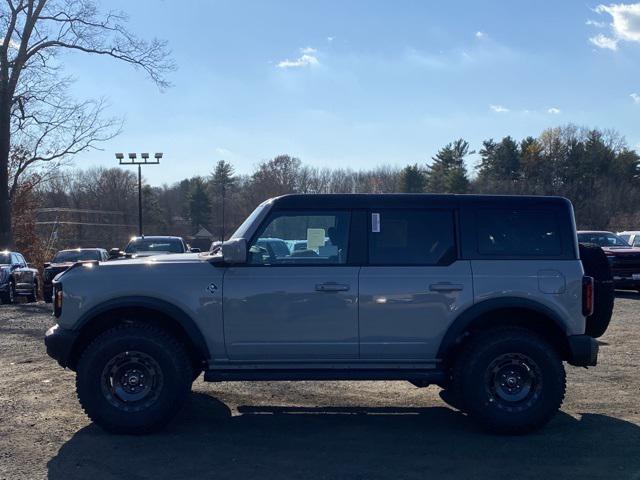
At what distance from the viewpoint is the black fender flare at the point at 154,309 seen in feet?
21.3

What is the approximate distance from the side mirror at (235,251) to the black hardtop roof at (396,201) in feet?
1.95

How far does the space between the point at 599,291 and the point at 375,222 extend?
228 centimetres

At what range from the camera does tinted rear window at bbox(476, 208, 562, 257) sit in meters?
6.75

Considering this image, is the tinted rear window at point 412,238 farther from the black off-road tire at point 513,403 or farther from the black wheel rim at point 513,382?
the black wheel rim at point 513,382

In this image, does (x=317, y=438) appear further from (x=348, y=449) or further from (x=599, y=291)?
(x=599, y=291)

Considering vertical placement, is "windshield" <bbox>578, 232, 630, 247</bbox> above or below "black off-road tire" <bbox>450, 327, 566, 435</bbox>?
above

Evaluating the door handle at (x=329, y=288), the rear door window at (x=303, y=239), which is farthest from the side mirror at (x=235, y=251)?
the door handle at (x=329, y=288)

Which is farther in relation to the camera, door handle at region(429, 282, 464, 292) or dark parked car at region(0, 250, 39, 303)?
dark parked car at region(0, 250, 39, 303)

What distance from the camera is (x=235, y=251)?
6.40 m

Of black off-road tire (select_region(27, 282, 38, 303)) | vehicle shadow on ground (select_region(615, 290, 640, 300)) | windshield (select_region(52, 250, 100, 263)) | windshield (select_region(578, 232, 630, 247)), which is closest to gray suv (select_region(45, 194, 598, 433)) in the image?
vehicle shadow on ground (select_region(615, 290, 640, 300))

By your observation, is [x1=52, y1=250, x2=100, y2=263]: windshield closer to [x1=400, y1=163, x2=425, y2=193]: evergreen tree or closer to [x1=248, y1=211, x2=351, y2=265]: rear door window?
[x1=248, y1=211, x2=351, y2=265]: rear door window

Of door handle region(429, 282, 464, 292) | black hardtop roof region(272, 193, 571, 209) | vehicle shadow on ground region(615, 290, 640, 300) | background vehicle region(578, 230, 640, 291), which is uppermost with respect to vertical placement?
black hardtop roof region(272, 193, 571, 209)

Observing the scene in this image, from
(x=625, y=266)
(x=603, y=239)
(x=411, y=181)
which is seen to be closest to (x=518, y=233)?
(x=625, y=266)

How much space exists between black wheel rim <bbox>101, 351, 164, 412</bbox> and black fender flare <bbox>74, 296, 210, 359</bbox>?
1.32ft
